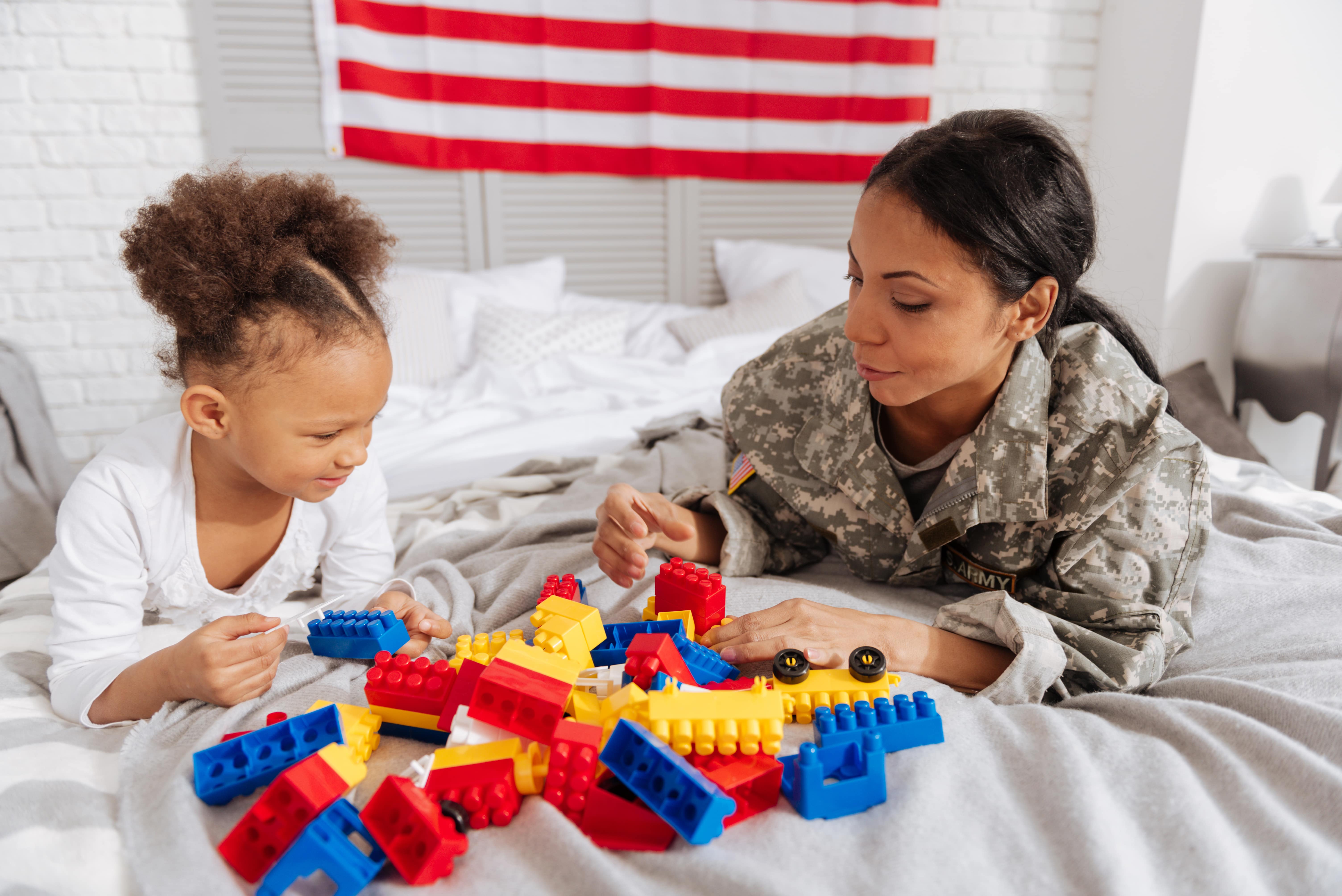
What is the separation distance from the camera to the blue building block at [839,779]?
669mm

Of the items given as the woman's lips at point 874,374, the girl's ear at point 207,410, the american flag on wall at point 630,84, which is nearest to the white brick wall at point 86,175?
the american flag on wall at point 630,84

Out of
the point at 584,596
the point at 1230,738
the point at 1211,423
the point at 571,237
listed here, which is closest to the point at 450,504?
the point at 584,596

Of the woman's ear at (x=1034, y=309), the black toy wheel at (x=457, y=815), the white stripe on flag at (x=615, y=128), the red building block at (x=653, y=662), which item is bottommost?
the black toy wheel at (x=457, y=815)

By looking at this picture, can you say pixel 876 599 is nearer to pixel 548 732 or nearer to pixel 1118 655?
pixel 1118 655

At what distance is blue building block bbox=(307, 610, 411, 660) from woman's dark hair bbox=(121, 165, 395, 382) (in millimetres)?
298

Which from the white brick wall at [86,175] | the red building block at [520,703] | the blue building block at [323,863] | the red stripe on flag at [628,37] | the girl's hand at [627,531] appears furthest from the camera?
the red stripe on flag at [628,37]

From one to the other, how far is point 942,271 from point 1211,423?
1.69m

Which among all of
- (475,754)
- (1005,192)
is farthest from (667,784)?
(1005,192)

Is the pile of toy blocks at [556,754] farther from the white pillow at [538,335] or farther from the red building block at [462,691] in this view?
the white pillow at [538,335]

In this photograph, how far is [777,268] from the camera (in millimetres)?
2922

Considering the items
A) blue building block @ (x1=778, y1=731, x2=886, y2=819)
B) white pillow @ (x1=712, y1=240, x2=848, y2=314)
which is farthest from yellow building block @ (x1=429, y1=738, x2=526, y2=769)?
white pillow @ (x1=712, y1=240, x2=848, y2=314)

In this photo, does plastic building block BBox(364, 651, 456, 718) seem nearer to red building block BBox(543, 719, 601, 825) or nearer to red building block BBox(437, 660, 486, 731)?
red building block BBox(437, 660, 486, 731)

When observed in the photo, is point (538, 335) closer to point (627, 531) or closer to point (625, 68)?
point (625, 68)

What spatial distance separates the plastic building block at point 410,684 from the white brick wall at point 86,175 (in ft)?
7.42
